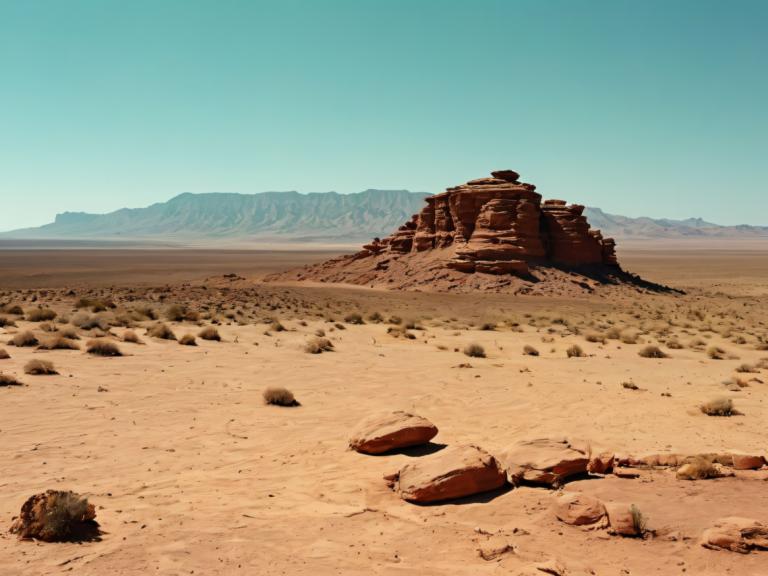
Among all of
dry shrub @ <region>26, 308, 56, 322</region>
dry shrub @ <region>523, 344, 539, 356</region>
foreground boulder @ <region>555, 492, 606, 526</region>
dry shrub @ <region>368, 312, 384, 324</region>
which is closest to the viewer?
foreground boulder @ <region>555, 492, 606, 526</region>

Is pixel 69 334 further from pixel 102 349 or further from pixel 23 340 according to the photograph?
pixel 102 349

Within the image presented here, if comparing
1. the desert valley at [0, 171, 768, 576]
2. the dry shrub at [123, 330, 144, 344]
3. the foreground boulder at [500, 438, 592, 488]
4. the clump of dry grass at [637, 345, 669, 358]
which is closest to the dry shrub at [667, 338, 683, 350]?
the desert valley at [0, 171, 768, 576]

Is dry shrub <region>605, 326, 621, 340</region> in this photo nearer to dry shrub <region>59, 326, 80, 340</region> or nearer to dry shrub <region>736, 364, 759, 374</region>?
dry shrub <region>736, 364, 759, 374</region>

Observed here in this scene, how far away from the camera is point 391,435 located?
949 centimetres

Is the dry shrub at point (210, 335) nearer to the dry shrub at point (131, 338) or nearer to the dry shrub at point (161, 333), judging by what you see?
the dry shrub at point (161, 333)

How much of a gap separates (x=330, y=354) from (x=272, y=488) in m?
11.1

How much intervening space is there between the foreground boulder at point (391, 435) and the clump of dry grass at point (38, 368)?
835 cm

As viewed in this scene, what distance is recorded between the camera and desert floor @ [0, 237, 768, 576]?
6066mm

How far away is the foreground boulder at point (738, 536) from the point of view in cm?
590

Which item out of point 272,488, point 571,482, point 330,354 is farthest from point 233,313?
point 571,482

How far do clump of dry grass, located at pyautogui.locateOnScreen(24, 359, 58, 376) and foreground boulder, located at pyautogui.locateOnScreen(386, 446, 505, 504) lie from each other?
32.6ft

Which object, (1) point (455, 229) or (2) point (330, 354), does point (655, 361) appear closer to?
(2) point (330, 354)

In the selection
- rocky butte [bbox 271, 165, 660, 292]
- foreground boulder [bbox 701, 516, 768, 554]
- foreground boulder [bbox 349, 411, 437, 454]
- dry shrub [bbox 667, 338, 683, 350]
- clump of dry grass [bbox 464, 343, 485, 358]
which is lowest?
dry shrub [bbox 667, 338, 683, 350]

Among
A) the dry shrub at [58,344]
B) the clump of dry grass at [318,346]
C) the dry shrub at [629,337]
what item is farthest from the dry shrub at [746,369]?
the dry shrub at [58,344]
